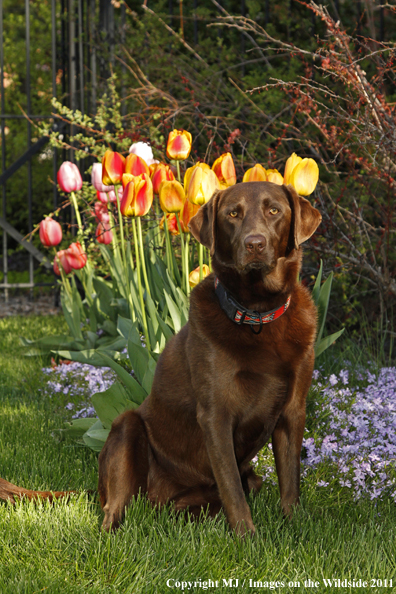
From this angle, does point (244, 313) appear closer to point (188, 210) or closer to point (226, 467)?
point (226, 467)

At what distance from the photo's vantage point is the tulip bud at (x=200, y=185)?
2.93m

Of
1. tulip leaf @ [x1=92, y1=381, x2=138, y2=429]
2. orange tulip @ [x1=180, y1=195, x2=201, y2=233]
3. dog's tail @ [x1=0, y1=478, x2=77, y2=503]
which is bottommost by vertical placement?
dog's tail @ [x1=0, y1=478, x2=77, y2=503]

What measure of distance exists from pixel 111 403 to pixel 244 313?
104 centimetres

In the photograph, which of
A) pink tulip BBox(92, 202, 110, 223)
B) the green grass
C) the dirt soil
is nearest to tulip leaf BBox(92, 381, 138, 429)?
the green grass

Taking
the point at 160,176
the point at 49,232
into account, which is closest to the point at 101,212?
the point at 49,232

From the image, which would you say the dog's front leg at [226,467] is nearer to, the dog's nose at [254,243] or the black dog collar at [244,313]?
the black dog collar at [244,313]

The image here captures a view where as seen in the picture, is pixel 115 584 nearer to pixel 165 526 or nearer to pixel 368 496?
pixel 165 526

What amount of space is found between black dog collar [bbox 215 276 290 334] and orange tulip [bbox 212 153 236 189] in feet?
3.33

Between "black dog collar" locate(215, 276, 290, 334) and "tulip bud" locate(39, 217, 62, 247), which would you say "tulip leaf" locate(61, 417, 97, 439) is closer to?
"black dog collar" locate(215, 276, 290, 334)

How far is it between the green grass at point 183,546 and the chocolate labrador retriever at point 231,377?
89 mm

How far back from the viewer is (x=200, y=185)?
2.94m

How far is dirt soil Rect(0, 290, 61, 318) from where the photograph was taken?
23.8 ft

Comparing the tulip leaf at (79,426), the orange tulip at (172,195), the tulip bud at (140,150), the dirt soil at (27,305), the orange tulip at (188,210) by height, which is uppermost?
the tulip bud at (140,150)

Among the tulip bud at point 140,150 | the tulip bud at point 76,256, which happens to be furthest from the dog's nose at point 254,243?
the tulip bud at point 76,256
